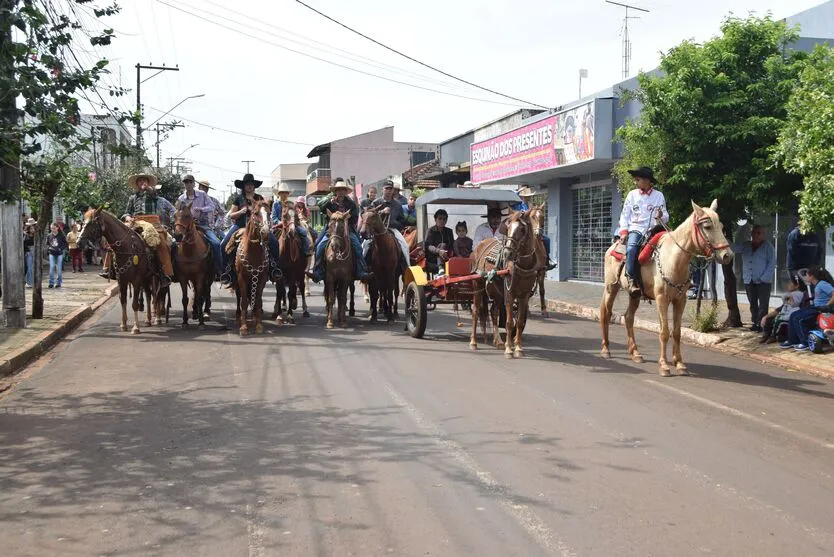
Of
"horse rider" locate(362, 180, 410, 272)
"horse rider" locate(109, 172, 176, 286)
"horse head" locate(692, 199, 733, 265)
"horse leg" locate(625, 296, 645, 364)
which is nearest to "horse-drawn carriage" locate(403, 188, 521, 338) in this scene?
"horse rider" locate(362, 180, 410, 272)

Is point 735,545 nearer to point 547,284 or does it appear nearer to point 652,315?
point 652,315

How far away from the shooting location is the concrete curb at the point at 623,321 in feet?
45.0

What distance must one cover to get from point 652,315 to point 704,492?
11693 millimetres

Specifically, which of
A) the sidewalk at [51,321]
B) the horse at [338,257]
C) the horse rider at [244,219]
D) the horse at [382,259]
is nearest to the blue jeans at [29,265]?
the sidewalk at [51,321]

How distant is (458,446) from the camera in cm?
667

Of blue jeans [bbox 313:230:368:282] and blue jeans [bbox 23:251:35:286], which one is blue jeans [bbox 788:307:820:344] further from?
blue jeans [bbox 23:251:35:286]

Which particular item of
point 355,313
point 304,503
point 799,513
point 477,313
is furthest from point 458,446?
point 355,313

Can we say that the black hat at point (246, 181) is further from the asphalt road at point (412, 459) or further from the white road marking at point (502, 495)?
the white road marking at point (502, 495)

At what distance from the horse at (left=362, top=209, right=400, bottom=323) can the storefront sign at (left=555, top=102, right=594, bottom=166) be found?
9.34 m

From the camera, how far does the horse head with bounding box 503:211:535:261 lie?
36.2ft

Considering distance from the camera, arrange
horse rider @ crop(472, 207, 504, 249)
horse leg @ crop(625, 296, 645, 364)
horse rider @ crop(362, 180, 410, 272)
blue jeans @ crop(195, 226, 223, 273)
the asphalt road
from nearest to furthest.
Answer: the asphalt road < horse leg @ crop(625, 296, 645, 364) < horse rider @ crop(472, 207, 504, 249) < blue jeans @ crop(195, 226, 223, 273) < horse rider @ crop(362, 180, 410, 272)

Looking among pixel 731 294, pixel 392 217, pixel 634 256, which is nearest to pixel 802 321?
pixel 731 294

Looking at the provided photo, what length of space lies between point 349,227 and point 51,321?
5804 mm

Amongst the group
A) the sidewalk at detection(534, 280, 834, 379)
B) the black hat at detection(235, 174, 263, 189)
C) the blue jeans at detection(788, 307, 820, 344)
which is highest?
the black hat at detection(235, 174, 263, 189)
